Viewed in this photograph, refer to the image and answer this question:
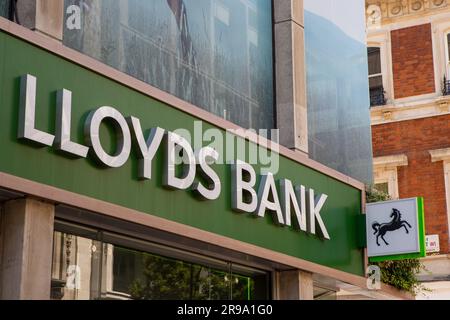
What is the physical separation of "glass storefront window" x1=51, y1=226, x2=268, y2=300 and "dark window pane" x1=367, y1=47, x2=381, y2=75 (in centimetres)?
1723

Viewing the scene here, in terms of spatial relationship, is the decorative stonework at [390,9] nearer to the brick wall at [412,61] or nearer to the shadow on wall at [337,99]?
the brick wall at [412,61]

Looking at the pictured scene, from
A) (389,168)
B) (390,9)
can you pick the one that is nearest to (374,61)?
(390,9)

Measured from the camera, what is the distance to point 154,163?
1166 cm

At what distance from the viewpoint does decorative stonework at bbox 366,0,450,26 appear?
29953mm

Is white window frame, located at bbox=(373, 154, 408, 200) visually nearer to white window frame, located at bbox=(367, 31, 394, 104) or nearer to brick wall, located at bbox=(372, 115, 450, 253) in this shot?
brick wall, located at bbox=(372, 115, 450, 253)

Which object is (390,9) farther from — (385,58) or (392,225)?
(392,225)

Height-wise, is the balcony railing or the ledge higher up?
the balcony railing

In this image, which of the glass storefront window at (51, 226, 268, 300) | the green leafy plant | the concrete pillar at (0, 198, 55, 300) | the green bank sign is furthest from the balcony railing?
the concrete pillar at (0, 198, 55, 300)

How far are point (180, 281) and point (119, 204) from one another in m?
1.98

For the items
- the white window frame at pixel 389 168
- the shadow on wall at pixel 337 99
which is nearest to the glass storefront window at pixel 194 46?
the shadow on wall at pixel 337 99

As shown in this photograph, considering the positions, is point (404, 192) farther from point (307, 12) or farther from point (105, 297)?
point (105, 297)

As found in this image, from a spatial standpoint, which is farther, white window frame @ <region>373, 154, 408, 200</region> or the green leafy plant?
white window frame @ <region>373, 154, 408, 200</region>

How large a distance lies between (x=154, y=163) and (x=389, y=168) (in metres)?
18.4
